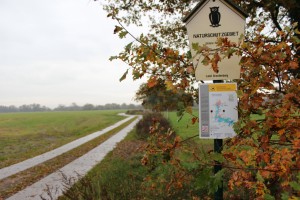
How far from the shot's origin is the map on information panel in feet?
11.1

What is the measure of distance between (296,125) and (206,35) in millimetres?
1422

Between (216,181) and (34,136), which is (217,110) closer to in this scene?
(216,181)

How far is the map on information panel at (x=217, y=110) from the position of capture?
3.38 metres

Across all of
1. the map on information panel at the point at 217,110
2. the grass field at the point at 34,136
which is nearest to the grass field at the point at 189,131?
the map on information panel at the point at 217,110

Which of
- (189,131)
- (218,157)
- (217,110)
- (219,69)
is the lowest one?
(189,131)

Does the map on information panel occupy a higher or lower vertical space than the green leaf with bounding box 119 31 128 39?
lower

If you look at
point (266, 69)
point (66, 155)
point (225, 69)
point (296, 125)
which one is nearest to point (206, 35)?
point (225, 69)

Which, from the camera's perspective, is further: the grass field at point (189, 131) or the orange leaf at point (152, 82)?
the grass field at point (189, 131)

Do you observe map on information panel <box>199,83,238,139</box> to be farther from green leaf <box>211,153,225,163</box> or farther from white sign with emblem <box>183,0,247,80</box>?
green leaf <box>211,153,225,163</box>

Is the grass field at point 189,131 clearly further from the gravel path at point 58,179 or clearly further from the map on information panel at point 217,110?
the gravel path at point 58,179

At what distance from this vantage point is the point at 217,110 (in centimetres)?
340

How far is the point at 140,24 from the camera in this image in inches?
440

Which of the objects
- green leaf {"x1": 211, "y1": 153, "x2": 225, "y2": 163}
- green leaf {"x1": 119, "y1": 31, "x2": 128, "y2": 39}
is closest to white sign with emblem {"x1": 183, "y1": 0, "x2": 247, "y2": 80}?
green leaf {"x1": 119, "y1": 31, "x2": 128, "y2": 39}

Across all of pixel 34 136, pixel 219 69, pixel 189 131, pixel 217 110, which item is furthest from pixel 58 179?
pixel 34 136
